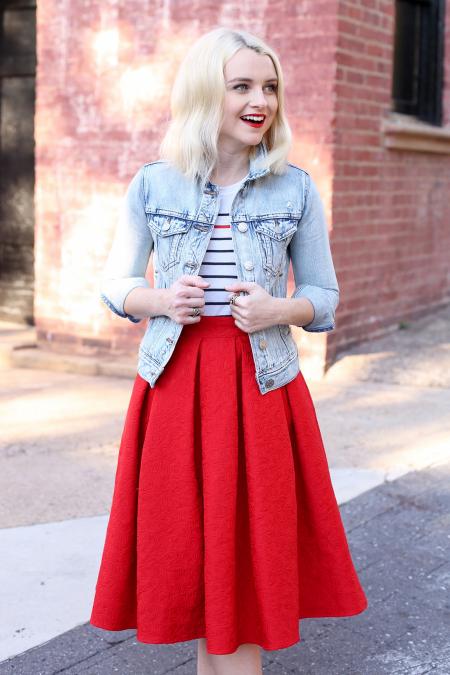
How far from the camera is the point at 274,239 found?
3104 mm

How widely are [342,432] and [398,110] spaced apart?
12.1ft

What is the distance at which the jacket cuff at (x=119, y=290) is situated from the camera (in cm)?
313

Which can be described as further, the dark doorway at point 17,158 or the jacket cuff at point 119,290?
the dark doorway at point 17,158

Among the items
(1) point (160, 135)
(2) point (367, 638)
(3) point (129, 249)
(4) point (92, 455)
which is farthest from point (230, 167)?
(1) point (160, 135)

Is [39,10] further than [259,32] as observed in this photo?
Yes

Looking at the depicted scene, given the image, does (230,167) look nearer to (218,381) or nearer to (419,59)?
(218,381)

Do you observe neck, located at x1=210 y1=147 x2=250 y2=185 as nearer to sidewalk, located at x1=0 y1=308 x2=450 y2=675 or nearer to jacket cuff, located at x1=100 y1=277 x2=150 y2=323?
jacket cuff, located at x1=100 y1=277 x2=150 y2=323

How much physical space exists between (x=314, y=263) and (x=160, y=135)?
4971 mm

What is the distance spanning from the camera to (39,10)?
27.5 ft

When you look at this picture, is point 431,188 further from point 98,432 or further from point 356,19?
point 98,432

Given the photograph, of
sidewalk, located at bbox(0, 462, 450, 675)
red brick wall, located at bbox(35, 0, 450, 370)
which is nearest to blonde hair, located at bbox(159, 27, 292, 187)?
sidewalk, located at bbox(0, 462, 450, 675)

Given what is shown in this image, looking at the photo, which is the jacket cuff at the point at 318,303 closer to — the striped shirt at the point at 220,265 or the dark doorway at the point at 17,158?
the striped shirt at the point at 220,265

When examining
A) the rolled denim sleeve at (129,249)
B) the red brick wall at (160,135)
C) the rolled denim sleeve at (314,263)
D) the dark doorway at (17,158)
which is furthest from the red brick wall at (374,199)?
the rolled denim sleeve at (129,249)

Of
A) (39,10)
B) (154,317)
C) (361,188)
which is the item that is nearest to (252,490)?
(154,317)
